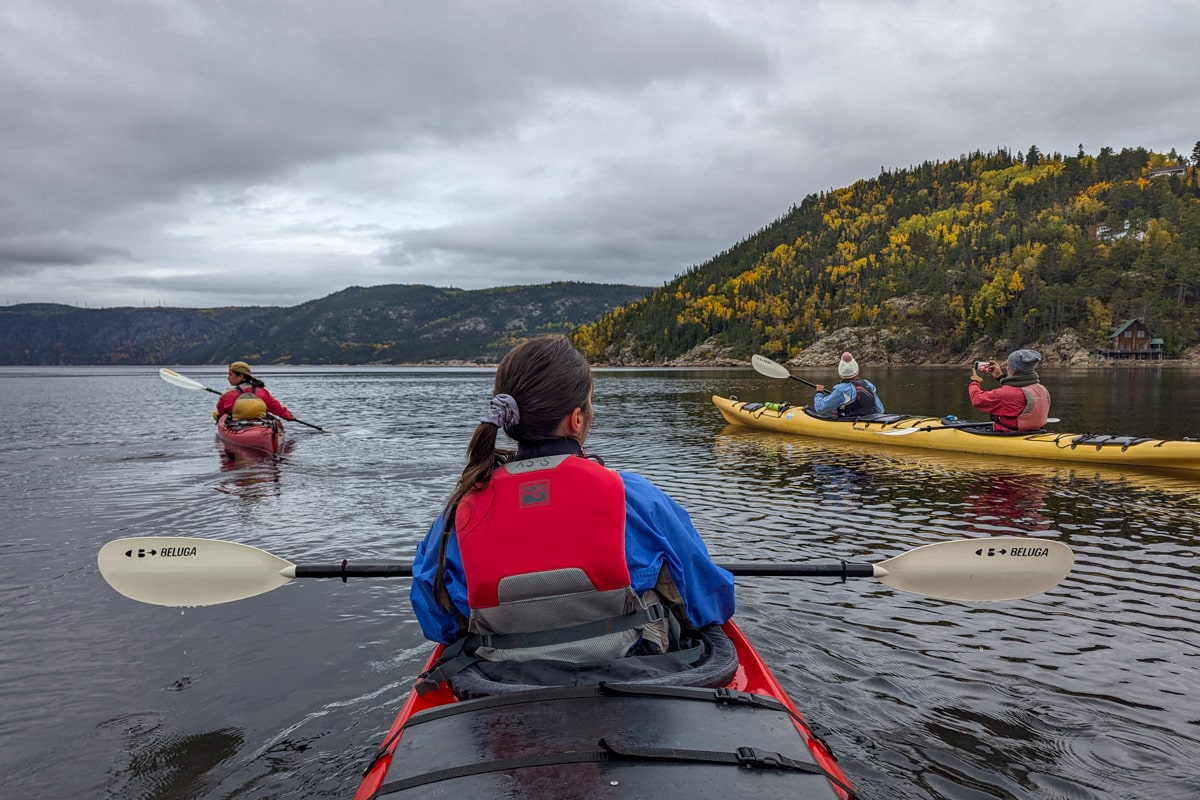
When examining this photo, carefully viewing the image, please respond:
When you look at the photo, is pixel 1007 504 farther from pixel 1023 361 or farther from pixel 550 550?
pixel 550 550

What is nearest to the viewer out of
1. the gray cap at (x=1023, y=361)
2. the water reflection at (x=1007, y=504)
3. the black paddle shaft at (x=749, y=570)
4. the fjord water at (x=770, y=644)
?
the fjord water at (x=770, y=644)

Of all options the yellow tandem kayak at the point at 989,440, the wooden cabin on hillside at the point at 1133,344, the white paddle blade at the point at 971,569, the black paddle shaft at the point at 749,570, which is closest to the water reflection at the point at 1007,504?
the yellow tandem kayak at the point at 989,440

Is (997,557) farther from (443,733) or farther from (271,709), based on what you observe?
(271,709)

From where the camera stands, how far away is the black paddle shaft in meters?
4.54

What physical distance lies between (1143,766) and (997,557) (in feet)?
4.57

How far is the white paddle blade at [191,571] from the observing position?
4809 mm

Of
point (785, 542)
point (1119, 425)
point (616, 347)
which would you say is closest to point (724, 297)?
point (616, 347)

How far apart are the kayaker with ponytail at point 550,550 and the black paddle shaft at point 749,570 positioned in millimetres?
1558

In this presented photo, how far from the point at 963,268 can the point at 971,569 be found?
138 m

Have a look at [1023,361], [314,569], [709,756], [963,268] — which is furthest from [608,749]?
[963,268]

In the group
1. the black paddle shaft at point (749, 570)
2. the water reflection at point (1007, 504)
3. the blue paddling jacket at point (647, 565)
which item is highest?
the blue paddling jacket at point (647, 565)

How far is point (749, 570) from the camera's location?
4.66 meters

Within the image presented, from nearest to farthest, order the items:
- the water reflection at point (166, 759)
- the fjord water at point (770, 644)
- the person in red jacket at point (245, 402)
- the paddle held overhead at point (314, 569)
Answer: the water reflection at point (166, 759), the fjord water at point (770, 644), the paddle held overhead at point (314, 569), the person in red jacket at point (245, 402)

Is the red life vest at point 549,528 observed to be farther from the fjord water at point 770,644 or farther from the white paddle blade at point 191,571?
the white paddle blade at point 191,571
